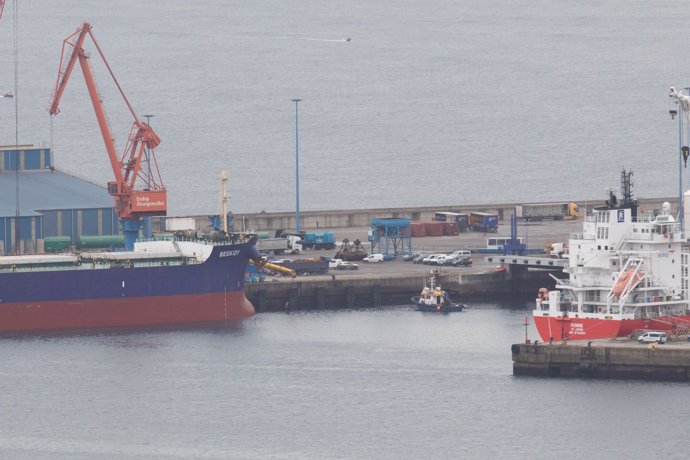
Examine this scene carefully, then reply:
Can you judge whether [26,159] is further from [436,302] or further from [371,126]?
[371,126]

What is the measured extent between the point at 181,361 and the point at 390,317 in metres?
13.2

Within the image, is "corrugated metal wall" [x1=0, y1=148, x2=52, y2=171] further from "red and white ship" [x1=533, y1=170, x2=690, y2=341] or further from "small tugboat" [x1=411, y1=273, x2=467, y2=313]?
"red and white ship" [x1=533, y1=170, x2=690, y2=341]

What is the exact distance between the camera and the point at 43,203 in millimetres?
91750

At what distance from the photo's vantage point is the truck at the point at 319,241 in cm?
9475

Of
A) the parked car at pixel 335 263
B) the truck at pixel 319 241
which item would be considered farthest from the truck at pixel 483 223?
the parked car at pixel 335 263

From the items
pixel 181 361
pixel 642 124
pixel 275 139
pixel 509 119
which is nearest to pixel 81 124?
pixel 275 139

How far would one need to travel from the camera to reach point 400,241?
313 ft

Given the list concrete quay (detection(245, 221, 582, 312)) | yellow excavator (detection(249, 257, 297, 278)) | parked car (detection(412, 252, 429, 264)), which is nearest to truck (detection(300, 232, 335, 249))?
concrete quay (detection(245, 221, 582, 312))

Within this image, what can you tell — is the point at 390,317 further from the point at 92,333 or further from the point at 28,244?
the point at 28,244

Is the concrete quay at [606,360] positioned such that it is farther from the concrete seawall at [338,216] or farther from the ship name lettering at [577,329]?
the concrete seawall at [338,216]

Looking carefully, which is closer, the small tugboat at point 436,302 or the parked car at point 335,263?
the small tugboat at point 436,302

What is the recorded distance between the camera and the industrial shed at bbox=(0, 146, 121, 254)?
88625mm

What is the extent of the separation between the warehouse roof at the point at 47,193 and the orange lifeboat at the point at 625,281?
34.5 meters

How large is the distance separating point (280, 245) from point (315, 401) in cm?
3290
